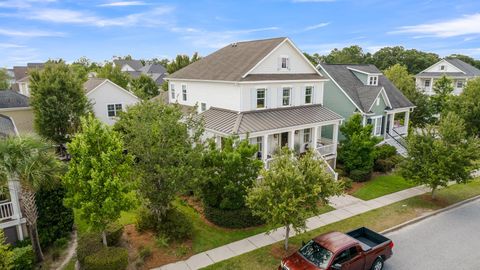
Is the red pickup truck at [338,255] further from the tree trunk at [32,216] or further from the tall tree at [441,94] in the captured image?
the tall tree at [441,94]

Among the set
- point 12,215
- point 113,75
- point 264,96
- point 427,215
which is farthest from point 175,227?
point 113,75

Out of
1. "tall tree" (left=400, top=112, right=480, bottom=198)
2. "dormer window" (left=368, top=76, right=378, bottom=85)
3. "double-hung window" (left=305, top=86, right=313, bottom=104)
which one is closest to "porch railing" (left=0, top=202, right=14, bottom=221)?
"double-hung window" (left=305, top=86, right=313, bottom=104)

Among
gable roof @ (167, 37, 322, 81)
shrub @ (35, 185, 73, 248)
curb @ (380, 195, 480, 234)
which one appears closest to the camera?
shrub @ (35, 185, 73, 248)

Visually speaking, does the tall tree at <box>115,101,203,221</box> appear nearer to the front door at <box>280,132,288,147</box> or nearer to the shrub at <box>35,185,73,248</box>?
the shrub at <box>35,185,73,248</box>

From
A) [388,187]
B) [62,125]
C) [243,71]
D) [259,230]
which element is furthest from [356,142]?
[62,125]

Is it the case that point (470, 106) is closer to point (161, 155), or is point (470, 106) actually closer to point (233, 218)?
point (233, 218)

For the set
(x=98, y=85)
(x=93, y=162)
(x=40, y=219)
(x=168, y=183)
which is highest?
(x=98, y=85)

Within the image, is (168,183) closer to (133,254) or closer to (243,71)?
(133,254)
